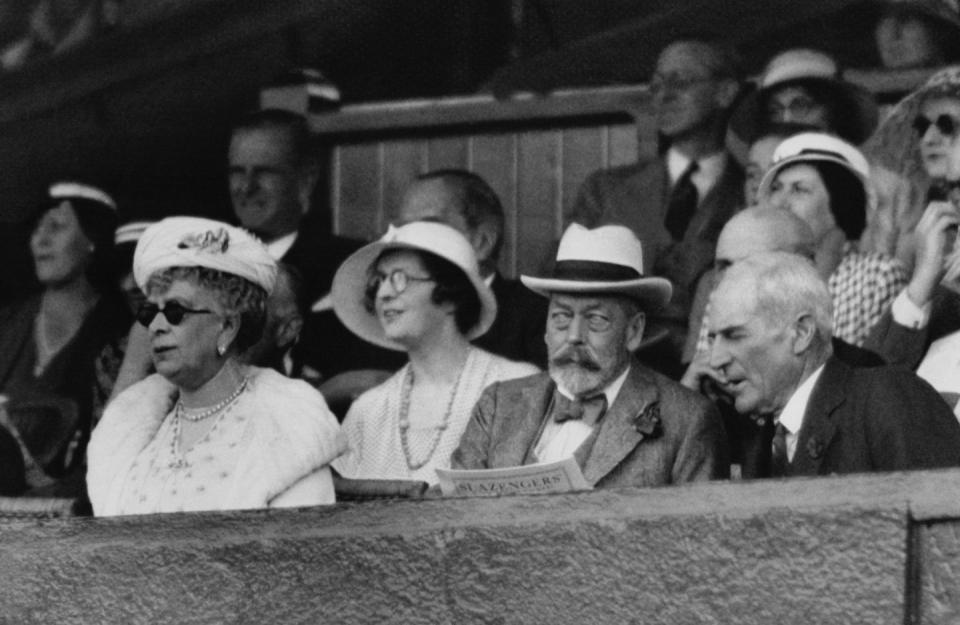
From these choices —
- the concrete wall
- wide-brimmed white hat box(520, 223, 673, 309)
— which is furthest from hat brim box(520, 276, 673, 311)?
the concrete wall

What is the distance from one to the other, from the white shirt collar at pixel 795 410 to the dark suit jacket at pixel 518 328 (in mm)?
1946

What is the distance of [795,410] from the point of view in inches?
280

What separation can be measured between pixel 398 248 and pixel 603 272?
2.59ft

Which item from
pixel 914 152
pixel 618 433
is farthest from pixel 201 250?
pixel 914 152

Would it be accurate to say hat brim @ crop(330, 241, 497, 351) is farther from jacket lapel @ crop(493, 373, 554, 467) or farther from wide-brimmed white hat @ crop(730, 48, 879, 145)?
wide-brimmed white hat @ crop(730, 48, 879, 145)

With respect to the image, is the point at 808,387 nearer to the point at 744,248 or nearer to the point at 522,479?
the point at 522,479

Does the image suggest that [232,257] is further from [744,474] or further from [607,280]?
[744,474]

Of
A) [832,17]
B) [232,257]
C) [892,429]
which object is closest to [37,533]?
[232,257]

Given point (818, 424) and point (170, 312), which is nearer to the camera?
point (818, 424)

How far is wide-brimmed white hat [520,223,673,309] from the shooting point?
794cm

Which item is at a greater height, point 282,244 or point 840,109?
point 840,109

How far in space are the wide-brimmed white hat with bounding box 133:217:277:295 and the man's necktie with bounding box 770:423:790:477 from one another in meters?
1.54

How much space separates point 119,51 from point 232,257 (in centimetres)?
348

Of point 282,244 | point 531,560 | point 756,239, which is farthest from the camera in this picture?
point 282,244
